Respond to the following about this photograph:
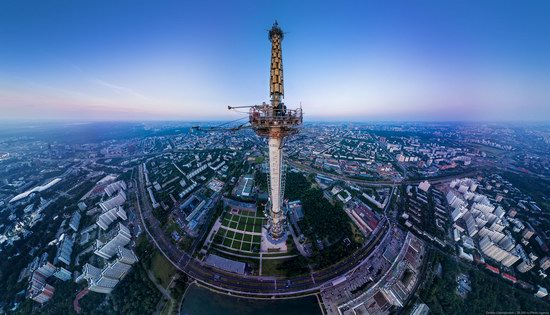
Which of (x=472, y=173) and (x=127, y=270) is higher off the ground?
(x=472, y=173)

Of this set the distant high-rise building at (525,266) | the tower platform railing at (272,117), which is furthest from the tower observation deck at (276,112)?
the distant high-rise building at (525,266)

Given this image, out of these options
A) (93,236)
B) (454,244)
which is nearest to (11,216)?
(93,236)

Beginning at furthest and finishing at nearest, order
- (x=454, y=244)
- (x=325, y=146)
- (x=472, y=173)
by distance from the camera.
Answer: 1. (x=325, y=146)
2. (x=472, y=173)
3. (x=454, y=244)

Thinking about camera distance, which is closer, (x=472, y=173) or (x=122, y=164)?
(x=472, y=173)

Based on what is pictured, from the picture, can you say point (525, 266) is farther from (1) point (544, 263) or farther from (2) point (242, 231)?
(2) point (242, 231)

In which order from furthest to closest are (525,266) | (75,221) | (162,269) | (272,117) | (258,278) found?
(75,221)
(162,269)
(525,266)
(258,278)
(272,117)

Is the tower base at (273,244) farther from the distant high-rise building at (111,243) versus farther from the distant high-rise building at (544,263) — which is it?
Answer: the distant high-rise building at (544,263)

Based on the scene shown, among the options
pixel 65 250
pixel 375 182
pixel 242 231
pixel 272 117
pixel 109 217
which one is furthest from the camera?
pixel 375 182

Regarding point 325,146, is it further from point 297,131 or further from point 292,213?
point 297,131

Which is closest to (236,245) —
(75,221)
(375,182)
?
(75,221)
